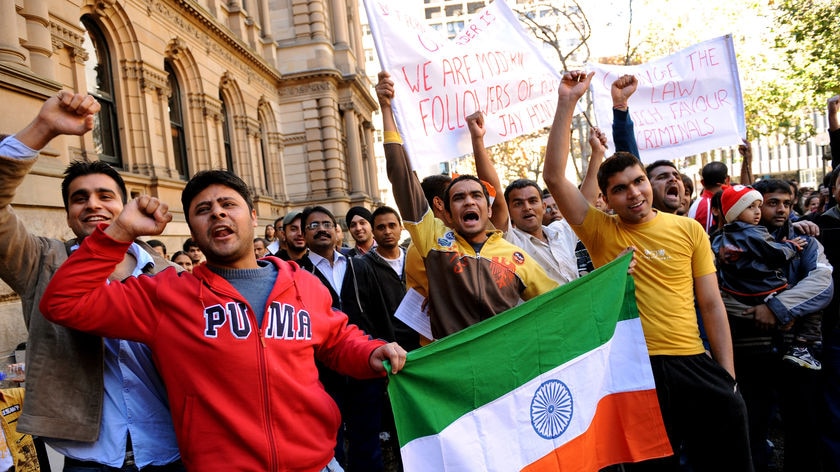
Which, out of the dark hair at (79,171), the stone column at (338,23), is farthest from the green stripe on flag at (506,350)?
the stone column at (338,23)

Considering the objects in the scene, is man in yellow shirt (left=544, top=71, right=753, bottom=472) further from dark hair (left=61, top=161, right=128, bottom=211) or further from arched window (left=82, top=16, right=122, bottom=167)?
arched window (left=82, top=16, right=122, bottom=167)

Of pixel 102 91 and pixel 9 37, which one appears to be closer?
pixel 9 37

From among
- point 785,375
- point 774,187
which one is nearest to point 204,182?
point 785,375

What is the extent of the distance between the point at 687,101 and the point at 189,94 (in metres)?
12.6

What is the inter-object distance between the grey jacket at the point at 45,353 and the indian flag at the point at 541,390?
A: 1.20 m

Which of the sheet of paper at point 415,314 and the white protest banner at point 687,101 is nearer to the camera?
the sheet of paper at point 415,314

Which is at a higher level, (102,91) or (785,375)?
(102,91)

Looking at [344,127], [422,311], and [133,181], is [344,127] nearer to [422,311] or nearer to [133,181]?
[133,181]

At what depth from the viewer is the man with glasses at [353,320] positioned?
15.0ft

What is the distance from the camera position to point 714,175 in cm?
536

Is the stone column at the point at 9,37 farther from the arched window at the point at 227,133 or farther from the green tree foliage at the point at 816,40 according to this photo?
the green tree foliage at the point at 816,40

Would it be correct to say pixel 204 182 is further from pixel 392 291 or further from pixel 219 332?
pixel 392 291

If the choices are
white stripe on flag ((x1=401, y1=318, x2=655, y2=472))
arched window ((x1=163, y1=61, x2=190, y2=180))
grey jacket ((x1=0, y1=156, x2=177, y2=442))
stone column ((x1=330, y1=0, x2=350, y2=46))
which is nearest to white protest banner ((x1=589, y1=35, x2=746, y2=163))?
white stripe on flag ((x1=401, y1=318, x2=655, y2=472))

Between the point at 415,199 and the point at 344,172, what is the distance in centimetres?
2247
